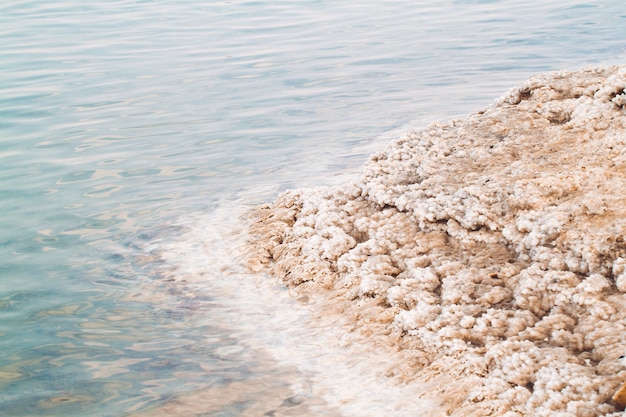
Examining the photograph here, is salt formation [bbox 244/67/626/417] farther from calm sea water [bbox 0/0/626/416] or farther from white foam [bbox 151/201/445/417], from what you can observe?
calm sea water [bbox 0/0/626/416]

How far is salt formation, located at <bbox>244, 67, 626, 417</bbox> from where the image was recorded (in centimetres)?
309

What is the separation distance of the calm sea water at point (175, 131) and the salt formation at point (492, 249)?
47 cm

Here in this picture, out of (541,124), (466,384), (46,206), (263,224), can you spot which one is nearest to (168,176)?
(46,206)

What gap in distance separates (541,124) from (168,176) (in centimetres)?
323

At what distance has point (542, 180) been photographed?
3.93m

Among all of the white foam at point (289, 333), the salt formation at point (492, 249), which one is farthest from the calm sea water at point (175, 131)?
the salt formation at point (492, 249)

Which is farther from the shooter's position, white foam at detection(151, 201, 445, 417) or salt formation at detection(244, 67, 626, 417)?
white foam at detection(151, 201, 445, 417)

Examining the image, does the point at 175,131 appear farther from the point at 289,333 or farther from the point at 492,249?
the point at 492,249

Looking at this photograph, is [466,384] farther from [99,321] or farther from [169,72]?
[169,72]

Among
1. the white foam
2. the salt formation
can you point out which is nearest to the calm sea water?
the white foam

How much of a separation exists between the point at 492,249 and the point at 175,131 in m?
4.49

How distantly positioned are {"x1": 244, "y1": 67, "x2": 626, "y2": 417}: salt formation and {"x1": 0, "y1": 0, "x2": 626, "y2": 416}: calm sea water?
0.47 meters

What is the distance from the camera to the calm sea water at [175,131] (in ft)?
12.3

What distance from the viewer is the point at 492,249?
12.7 feet
